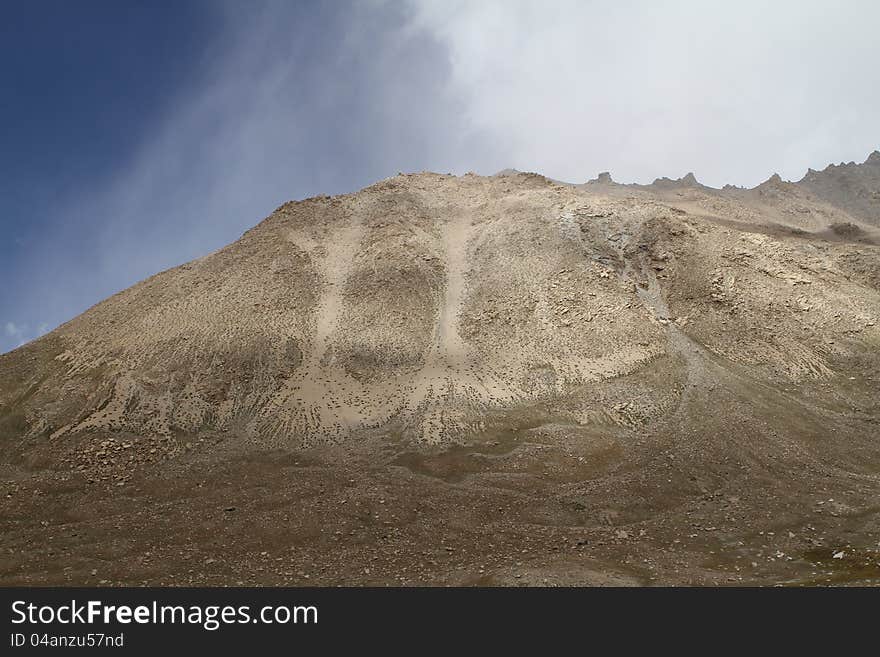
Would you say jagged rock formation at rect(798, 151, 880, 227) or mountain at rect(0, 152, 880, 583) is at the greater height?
jagged rock formation at rect(798, 151, 880, 227)

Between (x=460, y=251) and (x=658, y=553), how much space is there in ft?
119

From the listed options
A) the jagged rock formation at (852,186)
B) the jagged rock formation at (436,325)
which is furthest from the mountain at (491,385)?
the jagged rock formation at (852,186)

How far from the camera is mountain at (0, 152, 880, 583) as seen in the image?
24.5 metres

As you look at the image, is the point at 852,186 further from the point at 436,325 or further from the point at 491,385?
the point at 491,385

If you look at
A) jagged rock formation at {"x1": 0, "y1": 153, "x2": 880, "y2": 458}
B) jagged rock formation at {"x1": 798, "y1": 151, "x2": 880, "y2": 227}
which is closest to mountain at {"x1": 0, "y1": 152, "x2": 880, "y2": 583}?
jagged rock formation at {"x1": 0, "y1": 153, "x2": 880, "y2": 458}

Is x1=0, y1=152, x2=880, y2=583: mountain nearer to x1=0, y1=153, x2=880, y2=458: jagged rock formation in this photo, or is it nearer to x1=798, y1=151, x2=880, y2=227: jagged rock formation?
x1=0, y1=153, x2=880, y2=458: jagged rock formation

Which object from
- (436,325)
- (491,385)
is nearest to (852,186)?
(436,325)

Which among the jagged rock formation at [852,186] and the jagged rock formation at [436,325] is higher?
the jagged rock formation at [852,186]

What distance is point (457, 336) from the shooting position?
42062 mm

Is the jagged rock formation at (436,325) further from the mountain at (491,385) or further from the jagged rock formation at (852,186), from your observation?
the jagged rock formation at (852,186)

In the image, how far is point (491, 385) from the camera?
37.0 m

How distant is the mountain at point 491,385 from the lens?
24.5 metres

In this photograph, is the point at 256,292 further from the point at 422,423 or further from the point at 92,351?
the point at 422,423

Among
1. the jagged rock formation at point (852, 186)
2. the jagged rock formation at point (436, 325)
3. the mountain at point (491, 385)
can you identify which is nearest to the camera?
the mountain at point (491, 385)
